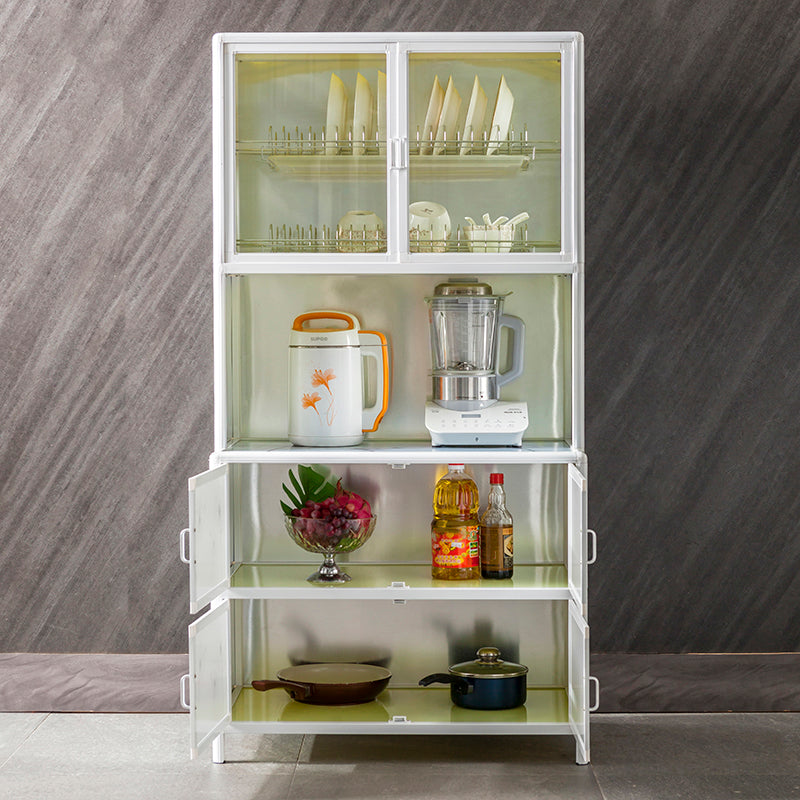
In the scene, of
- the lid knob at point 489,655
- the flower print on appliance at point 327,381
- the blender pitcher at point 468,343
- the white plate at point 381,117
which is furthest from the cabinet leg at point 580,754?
the white plate at point 381,117

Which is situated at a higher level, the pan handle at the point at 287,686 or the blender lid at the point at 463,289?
the blender lid at the point at 463,289

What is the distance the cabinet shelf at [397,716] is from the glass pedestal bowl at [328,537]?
36cm

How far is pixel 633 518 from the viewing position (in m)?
3.21

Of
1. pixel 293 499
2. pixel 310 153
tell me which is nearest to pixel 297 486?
pixel 293 499

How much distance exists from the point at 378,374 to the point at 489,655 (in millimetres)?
851

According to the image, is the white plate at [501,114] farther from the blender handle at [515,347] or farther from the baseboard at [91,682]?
the baseboard at [91,682]

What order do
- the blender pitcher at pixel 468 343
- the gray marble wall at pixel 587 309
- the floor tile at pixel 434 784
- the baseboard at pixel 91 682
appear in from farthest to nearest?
the baseboard at pixel 91 682
the gray marble wall at pixel 587 309
the blender pitcher at pixel 468 343
the floor tile at pixel 434 784

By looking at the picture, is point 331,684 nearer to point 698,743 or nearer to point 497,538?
point 497,538

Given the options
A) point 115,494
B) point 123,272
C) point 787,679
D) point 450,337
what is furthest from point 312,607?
point 787,679

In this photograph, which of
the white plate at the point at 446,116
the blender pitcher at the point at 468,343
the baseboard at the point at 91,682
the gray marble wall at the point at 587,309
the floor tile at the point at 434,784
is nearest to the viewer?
the floor tile at the point at 434,784

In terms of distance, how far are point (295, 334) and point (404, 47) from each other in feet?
2.71

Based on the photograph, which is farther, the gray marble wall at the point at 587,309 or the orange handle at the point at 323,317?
the gray marble wall at the point at 587,309

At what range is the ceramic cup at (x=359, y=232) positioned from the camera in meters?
2.87

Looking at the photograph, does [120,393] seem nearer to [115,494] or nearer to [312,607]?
[115,494]
